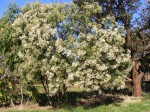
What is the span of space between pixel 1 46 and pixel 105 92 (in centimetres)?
781

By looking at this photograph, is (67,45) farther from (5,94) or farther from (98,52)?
(5,94)

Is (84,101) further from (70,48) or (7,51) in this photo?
(7,51)

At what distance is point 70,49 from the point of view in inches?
590

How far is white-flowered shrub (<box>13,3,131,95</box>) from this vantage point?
14500 mm

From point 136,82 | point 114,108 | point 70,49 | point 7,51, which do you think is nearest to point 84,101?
point 136,82

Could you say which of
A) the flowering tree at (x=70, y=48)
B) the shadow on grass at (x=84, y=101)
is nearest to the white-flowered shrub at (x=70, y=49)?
the flowering tree at (x=70, y=48)

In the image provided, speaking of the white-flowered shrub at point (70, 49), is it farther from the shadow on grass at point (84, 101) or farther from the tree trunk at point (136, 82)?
the tree trunk at point (136, 82)

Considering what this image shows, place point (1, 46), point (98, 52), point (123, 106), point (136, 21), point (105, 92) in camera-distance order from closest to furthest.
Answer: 1. point (98, 52)
2. point (123, 106)
3. point (1, 46)
4. point (136, 21)
5. point (105, 92)

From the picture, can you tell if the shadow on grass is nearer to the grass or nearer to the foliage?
the grass

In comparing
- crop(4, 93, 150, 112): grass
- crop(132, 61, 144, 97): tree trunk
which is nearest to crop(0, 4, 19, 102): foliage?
crop(4, 93, 150, 112): grass

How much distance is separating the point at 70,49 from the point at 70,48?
5 centimetres

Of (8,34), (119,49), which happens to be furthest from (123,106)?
(8,34)

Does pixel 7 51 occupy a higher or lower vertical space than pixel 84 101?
higher

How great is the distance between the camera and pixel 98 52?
47.3 feet
